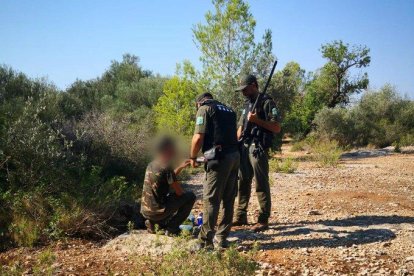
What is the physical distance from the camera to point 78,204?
5.56 meters

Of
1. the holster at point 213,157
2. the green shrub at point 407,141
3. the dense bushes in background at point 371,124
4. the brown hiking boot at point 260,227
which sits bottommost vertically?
the brown hiking boot at point 260,227

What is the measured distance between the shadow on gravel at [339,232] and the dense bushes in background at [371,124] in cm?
1823

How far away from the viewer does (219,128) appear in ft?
14.3

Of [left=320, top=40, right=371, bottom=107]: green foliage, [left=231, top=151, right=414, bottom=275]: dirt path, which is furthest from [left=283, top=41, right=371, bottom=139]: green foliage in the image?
[left=231, top=151, right=414, bottom=275]: dirt path

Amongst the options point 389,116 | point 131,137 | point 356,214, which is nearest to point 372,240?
point 356,214

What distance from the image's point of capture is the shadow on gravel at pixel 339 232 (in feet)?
15.8

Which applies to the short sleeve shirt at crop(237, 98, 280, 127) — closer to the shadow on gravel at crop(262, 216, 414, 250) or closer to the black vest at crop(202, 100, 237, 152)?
the black vest at crop(202, 100, 237, 152)

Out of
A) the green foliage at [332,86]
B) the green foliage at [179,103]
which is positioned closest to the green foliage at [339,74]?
the green foliage at [332,86]

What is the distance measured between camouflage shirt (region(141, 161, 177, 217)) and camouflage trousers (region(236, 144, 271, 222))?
1241 mm

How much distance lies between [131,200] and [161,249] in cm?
259

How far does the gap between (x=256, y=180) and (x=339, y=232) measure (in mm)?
1414

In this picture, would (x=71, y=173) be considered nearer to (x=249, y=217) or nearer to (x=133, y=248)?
(x=133, y=248)

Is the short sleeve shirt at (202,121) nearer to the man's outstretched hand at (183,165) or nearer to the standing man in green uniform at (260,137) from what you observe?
the man's outstretched hand at (183,165)

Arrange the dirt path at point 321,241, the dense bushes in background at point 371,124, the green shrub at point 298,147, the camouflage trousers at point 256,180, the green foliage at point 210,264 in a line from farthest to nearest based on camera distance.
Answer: the dense bushes in background at point 371,124, the green shrub at point 298,147, the camouflage trousers at point 256,180, the dirt path at point 321,241, the green foliage at point 210,264
